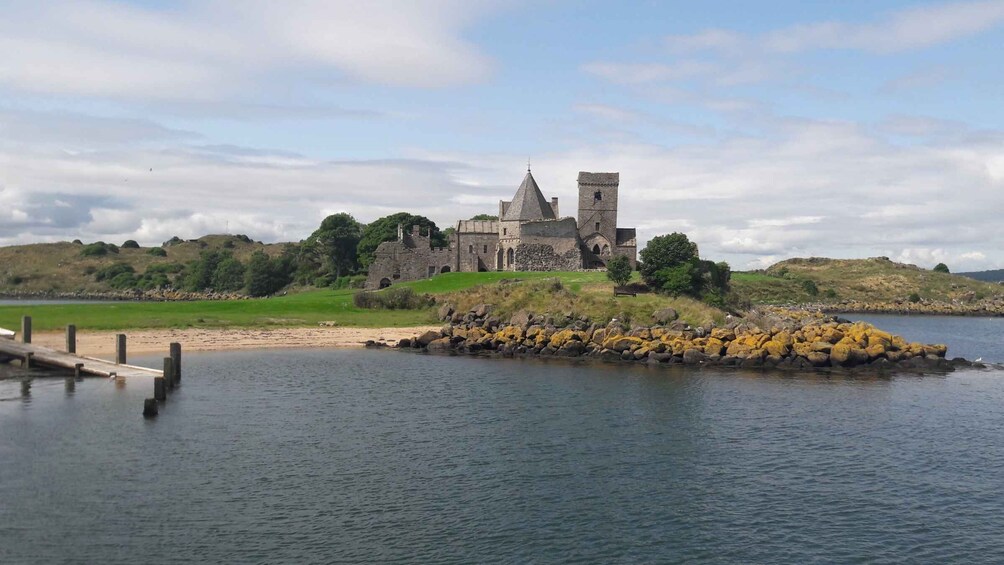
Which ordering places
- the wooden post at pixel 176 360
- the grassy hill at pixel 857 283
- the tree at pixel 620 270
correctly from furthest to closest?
1. the grassy hill at pixel 857 283
2. the tree at pixel 620 270
3. the wooden post at pixel 176 360

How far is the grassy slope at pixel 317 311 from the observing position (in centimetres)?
5031

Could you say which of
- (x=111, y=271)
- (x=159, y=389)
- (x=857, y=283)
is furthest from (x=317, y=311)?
(x=857, y=283)

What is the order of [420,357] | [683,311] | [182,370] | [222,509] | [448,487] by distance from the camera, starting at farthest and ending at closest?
[683,311]
[420,357]
[182,370]
[448,487]
[222,509]

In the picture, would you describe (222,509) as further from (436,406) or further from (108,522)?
(436,406)

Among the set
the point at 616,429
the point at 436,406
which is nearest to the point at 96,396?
the point at 436,406

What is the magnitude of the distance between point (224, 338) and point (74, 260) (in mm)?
125865

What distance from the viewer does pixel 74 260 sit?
154375 mm

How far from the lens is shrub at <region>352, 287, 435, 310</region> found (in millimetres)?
64938

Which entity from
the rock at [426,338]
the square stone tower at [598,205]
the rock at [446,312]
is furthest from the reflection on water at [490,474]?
the square stone tower at [598,205]

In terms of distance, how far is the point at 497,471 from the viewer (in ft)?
72.9

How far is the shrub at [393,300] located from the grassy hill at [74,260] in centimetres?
8515

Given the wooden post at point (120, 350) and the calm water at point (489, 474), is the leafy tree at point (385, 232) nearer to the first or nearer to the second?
the wooden post at point (120, 350)

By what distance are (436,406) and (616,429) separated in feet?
23.3

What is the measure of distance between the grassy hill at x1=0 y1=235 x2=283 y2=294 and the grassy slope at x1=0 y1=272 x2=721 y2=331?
284 feet
